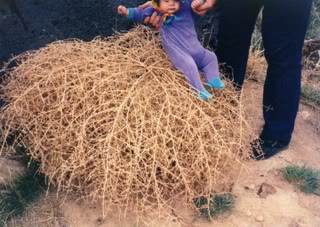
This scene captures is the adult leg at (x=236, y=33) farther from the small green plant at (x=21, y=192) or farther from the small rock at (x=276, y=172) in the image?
the small green plant at (x=21, y=192)

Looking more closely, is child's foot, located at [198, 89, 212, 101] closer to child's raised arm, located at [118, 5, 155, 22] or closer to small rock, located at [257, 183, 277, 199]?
child's raised arm, located at [118, 5, 155, 22]

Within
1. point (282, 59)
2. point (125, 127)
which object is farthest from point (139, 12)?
point (282, 59)

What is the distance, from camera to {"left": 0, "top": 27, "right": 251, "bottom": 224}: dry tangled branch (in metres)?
1.75

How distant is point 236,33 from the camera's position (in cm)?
223

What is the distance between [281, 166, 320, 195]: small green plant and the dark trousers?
16cm

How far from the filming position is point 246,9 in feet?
6.98

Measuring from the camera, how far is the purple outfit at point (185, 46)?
1845 mm

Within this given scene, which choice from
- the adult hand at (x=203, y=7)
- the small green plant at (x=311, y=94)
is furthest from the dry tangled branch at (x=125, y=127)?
the small green plant at (x=311, y=94)

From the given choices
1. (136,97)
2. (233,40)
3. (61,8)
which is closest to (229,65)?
(233,40)

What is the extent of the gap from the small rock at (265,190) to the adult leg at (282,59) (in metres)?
0.25

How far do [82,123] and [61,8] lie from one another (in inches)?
31.6

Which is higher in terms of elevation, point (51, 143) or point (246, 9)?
point (246, 9)

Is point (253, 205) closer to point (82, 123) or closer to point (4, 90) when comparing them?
point (82, 123)

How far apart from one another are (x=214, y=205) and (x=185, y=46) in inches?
27.6
